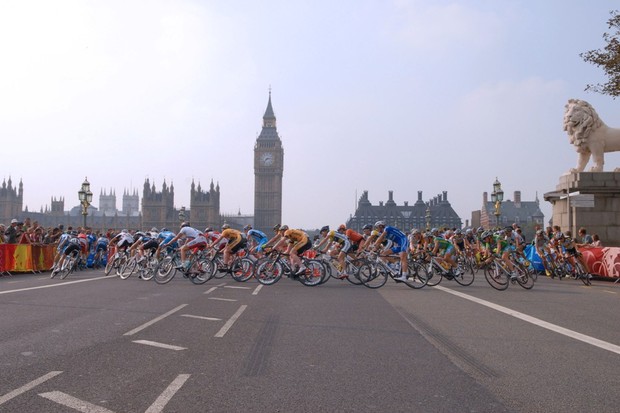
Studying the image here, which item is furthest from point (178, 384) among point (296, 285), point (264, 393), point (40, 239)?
point (40, 239)

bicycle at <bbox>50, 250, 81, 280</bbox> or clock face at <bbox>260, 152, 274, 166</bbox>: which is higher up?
clock face at <bbox>260, 152, 274, 166</bbox>

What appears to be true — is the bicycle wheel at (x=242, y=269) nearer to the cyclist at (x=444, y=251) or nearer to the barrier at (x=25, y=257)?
the cyclist at (x=444, y=251)

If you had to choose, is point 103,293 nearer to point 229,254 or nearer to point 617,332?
point 229,254

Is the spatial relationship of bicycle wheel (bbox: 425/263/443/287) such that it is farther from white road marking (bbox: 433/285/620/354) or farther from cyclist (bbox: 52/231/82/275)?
cyclist (bbox: 52/231/82/275)

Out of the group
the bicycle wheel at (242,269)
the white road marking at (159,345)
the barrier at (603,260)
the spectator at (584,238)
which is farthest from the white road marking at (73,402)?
the spectator at (584,238)

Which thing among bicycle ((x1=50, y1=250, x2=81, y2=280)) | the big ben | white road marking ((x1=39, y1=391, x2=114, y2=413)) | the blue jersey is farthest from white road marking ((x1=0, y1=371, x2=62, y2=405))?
the big ben

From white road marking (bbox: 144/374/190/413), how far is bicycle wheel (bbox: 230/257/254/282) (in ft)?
38.8

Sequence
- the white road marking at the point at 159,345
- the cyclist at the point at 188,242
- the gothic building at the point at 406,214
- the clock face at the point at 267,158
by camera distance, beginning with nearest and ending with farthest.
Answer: the white road marking at the point at 159,345 < the cyclist at the point at 188,242 < the clock face at the point at 267,158 < the gothic building at the point at 406,214

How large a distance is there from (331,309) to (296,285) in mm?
5943

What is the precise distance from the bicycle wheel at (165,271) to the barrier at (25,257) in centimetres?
691

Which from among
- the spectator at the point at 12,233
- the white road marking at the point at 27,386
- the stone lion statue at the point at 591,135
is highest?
the stone lion statue at the point at 591,135

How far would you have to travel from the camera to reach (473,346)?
22.4ft

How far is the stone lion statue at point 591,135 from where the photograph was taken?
23359 mm

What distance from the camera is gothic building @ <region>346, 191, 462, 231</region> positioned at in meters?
166
